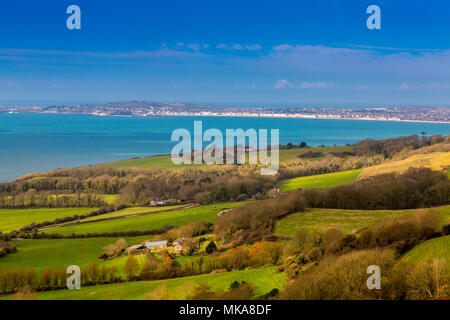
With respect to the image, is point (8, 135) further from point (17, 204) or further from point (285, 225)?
point (285, 225)

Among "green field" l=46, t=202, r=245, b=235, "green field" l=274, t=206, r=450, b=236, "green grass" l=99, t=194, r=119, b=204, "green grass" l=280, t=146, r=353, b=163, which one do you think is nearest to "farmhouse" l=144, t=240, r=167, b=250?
"green field" l=46, t=202, r=245, b=235

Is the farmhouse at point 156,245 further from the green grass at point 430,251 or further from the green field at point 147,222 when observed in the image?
the green grass at point 430,251

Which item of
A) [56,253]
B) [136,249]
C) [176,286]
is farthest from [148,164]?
[176,286]

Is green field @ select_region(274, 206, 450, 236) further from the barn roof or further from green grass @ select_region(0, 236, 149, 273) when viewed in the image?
green grass @ select_region(0, 236, 149, 273)

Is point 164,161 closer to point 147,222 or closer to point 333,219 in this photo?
point 147,222

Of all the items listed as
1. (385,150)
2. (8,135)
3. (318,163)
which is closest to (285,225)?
(318,163)

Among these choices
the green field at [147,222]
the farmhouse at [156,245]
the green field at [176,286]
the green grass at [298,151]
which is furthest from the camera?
the green grass at [298,151]

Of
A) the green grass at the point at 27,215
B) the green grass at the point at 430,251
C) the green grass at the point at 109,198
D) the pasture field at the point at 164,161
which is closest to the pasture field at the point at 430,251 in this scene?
the green grass at the point at 430,251
